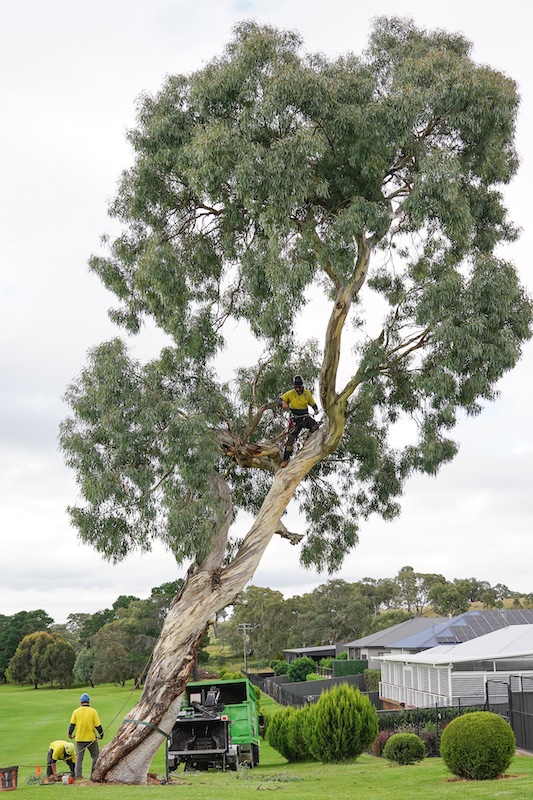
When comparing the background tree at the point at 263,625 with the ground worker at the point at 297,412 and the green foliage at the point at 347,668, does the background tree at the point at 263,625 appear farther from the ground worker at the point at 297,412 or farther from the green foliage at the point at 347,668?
the ground worker at the point at 297,412

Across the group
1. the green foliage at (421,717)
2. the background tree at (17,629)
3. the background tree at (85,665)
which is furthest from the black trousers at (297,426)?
the background tree at (17,629)

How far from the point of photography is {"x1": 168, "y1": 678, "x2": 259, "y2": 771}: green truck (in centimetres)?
1759

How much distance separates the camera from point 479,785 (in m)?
12.4

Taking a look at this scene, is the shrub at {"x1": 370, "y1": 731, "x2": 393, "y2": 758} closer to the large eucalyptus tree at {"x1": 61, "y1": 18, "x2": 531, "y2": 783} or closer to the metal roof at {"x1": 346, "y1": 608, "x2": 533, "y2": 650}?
the large eucalyptus tree at {"x1": 61, "y1": 18, "x2": 531, "y2": 783}

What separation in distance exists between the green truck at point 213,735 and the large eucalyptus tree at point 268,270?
→ 5.80 ft

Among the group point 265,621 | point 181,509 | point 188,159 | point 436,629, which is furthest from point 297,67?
point 265,621

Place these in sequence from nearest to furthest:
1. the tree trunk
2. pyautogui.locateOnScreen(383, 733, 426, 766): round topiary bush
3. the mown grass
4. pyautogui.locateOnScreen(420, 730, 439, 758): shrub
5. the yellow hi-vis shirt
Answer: the mown grass < the tree trunk < the yellow hi-vis shirt < pyautogui.locateOnScreen(383, 733, 426, 766): round topiary bush < pyautogui.locateOnScreen(420, 730, 439, 758): shrub

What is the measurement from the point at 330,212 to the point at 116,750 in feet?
36.8

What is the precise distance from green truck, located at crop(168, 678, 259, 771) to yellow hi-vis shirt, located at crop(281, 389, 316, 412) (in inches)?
256

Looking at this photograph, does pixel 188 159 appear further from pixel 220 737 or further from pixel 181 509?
pixel 220 737

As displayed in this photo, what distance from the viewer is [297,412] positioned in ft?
59.6

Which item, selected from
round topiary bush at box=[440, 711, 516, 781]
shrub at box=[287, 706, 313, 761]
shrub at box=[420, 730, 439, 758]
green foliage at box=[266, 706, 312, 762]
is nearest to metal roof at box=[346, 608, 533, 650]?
shrub at box=[420, 730, 439, 758]

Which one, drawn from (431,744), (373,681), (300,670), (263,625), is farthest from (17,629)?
(431,744)

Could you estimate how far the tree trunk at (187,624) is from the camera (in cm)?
1559
